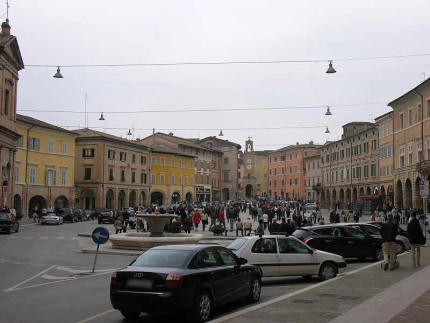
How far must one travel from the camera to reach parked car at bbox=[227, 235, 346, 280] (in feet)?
44.9

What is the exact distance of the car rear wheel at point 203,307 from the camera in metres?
9.01

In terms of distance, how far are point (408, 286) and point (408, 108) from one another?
161 ft

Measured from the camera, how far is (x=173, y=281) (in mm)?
8773

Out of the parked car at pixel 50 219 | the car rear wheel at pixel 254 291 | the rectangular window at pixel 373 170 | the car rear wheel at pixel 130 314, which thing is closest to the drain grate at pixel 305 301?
the car rear wheel at pixel 254 291

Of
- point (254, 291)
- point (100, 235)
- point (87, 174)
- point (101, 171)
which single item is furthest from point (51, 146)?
point (254, 291)

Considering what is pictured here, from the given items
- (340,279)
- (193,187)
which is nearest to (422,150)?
(340,279)

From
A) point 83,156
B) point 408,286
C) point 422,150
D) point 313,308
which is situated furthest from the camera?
point 83,156

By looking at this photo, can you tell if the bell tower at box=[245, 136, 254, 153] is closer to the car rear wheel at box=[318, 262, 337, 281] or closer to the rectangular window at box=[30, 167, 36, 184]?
the rectangular window at box=[30, 167, 36, 184]

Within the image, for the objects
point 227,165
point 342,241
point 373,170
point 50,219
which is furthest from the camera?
point 227,165

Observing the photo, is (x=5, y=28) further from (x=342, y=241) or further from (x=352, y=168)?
(x=352, y=168)

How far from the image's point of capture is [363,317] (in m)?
8.75

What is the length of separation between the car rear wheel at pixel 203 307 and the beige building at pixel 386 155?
56989mm

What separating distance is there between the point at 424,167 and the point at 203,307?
45.7 meters

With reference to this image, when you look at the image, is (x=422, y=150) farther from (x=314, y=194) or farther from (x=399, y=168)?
(x=314, y=194)
